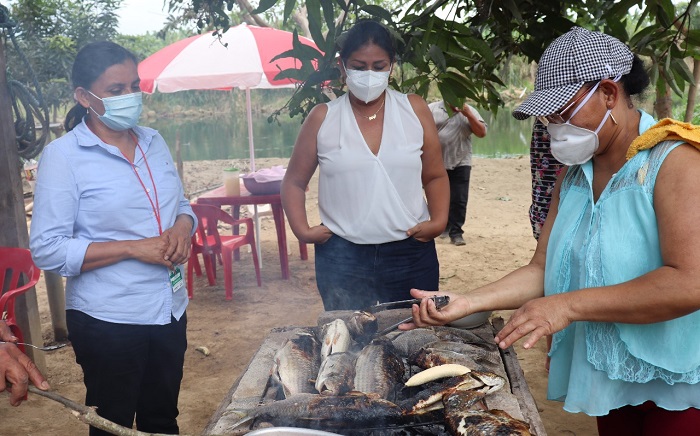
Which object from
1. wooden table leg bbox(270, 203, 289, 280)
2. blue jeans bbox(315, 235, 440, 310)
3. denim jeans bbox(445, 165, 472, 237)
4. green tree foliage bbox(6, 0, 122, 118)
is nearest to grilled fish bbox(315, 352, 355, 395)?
blue jeans bbox(315, 235, 440, 310)

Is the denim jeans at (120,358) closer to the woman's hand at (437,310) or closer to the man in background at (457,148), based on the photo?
the woman's hand at (437,310)

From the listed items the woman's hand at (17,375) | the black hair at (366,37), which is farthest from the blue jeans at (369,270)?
the woman's hand at (17,375)

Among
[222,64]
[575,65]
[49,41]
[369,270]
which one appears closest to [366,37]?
[369,270]

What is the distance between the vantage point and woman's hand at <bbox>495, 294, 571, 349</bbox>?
6.46 feet

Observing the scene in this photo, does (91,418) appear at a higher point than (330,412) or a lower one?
higher

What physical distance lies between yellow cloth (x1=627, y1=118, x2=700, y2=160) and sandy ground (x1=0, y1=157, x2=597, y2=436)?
9.19 feet

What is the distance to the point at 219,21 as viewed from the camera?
126 inches

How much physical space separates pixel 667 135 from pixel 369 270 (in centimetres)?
185

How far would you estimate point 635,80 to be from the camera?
2096 mm

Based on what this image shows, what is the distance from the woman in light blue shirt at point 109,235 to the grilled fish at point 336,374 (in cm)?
99

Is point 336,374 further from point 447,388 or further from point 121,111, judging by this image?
point 121,111

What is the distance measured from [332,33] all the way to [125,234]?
4.56 ft

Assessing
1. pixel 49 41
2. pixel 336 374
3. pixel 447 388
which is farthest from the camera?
pixel 49 41

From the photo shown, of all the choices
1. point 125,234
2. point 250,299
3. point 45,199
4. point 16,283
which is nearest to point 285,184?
point 125,234
